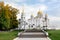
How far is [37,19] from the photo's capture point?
60.8 meters

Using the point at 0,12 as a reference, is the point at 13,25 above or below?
below

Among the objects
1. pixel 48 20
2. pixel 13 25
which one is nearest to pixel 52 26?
pixel 48 20

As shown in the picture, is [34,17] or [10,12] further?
[34,17]

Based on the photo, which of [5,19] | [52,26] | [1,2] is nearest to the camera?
[5,19]

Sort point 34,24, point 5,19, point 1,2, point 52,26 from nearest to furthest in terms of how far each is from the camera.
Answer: point 5,19, point 1,2, point 52,26, point 34,24

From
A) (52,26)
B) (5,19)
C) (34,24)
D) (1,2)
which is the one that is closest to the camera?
(5,19)

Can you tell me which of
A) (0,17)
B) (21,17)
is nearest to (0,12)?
(0,17)

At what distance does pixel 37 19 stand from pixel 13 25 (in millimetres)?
14472

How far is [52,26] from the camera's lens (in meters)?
54.0

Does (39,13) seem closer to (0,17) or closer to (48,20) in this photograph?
(48,20)

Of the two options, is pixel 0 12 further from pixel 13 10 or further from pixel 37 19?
pixel 37 19

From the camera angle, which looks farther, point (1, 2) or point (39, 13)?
point (39, 13)

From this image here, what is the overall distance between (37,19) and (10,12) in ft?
51.1

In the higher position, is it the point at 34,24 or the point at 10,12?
the point at 10,12
